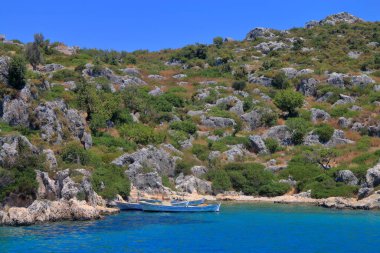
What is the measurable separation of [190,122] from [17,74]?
33.3 m

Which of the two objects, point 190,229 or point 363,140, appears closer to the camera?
point 190,229

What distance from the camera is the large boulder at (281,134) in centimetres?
8119

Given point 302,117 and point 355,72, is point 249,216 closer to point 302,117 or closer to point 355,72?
point 302,117

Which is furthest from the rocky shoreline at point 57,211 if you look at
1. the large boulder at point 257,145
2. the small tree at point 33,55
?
the small tree at point 33,55

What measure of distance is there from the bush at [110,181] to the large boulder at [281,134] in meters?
33.1

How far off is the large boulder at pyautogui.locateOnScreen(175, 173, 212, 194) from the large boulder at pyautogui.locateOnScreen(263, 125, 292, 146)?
2083 centimetres

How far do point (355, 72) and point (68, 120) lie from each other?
231ft

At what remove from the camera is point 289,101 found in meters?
90.4

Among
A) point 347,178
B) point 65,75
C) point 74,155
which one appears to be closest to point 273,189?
point 347,178

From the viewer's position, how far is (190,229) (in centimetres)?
3972

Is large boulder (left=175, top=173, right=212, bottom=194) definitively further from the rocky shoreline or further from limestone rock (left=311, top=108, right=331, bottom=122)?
limestone rock (left=311, top=108, right=331, bottom=122)

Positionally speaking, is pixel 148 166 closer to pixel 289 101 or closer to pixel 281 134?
pixel 281 134

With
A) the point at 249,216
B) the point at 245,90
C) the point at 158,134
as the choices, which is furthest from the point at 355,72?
the point at 249,216

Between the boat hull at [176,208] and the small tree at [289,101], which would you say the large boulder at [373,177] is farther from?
the small tree at [289,101]
